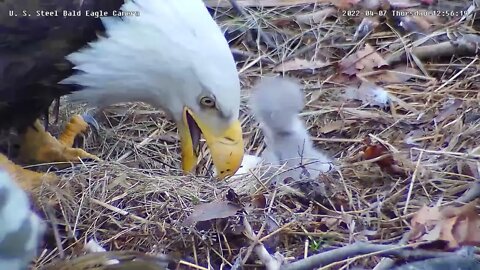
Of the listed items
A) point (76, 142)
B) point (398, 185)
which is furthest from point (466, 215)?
point (76, 142)

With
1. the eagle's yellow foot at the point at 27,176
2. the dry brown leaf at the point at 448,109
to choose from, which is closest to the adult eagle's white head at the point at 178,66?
the eagle's yellow foot at the point at 27,176

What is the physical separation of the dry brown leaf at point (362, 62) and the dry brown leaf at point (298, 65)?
8 centimetres

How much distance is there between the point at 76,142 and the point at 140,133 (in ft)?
0.72

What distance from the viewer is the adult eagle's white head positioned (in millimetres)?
2730

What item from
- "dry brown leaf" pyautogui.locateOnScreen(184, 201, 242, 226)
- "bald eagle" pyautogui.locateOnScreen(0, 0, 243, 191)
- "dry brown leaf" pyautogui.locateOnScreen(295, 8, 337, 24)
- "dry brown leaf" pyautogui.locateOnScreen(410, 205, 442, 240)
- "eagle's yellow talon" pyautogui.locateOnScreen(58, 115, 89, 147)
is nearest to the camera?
"dry brown leaf" pyautogui.locateOnScreen(410, 205, 442, 240)

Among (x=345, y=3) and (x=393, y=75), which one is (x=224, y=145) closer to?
(x=393, y=75)

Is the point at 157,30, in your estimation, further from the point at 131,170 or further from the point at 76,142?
the point at 76,142

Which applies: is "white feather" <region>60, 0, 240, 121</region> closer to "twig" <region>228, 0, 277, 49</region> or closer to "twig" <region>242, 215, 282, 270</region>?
"twig" <region>242, 215, 282, 270</region>

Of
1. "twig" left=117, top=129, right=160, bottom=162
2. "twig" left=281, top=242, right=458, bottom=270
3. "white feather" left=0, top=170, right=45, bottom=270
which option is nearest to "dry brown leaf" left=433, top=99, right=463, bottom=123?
"twig" left=117, top=129, right=160, bottom=162

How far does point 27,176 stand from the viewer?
2875 mm

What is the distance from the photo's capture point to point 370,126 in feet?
10.4

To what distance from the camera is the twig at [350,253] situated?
213cm

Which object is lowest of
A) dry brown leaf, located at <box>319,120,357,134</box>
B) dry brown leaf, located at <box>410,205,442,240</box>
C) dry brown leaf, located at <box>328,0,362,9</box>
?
dry brown leaf, located at <box>319,120,357,134</box>

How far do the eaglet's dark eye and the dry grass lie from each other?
0.21 m
